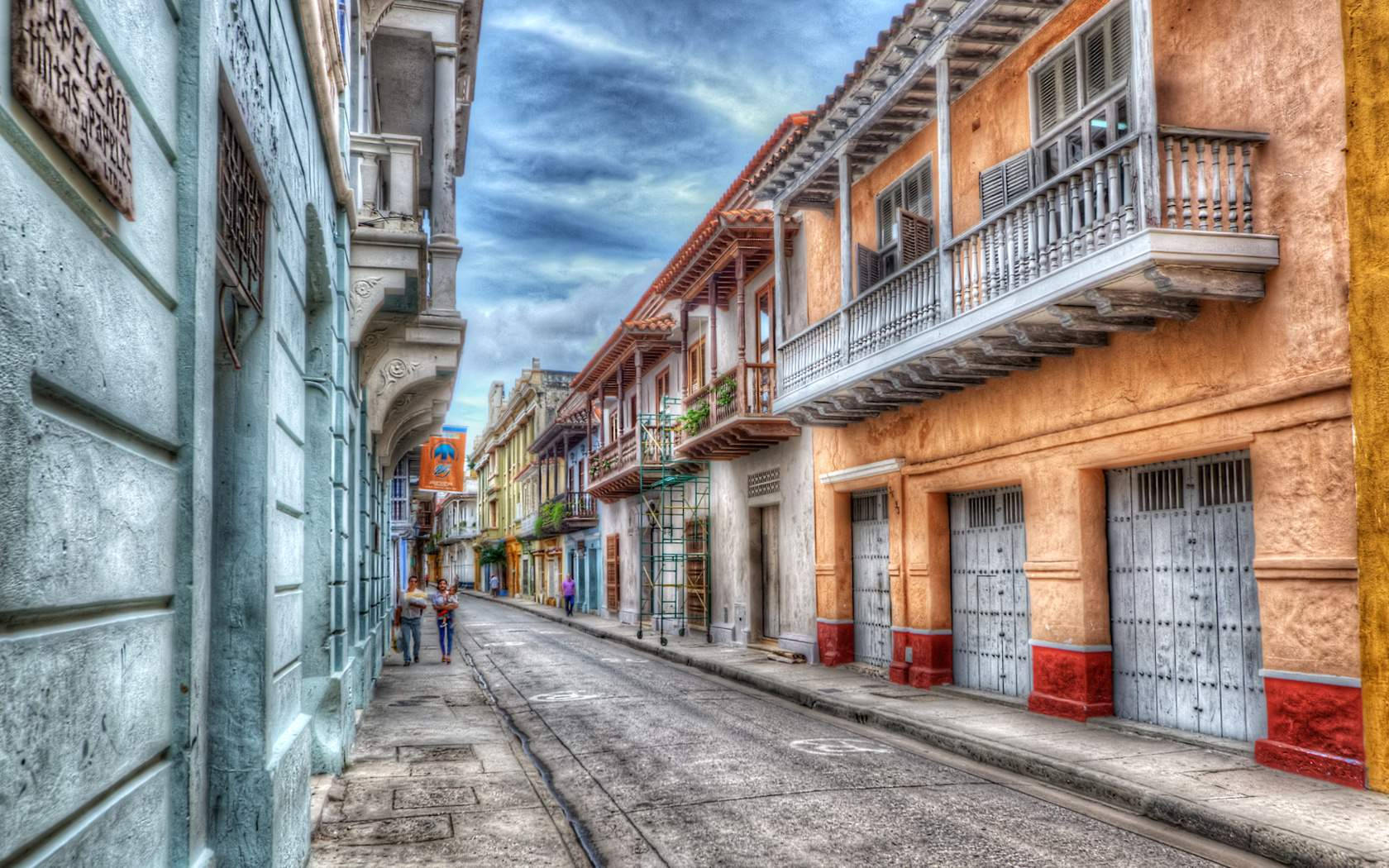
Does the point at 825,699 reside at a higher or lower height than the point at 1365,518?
lower

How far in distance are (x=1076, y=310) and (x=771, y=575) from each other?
12.1 meters

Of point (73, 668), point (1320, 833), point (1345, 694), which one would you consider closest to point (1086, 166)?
point (1345, 694)

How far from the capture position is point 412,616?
62.8 feet

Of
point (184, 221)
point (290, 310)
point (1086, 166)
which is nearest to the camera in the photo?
point (184, 221)

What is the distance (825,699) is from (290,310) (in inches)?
362

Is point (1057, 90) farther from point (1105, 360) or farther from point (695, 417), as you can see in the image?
point (695, 417)

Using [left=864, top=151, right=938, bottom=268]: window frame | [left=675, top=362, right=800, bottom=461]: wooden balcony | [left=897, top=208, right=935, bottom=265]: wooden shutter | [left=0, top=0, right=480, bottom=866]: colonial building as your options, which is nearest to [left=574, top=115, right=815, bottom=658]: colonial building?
[left=675, top=362, right=800, bottom=461]: wooden balcony

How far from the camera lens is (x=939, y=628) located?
13.9 meters

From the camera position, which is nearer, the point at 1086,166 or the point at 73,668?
the point at 73,668

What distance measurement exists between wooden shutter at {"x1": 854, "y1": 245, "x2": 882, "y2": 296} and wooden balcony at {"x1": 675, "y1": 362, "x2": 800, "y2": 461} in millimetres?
4043

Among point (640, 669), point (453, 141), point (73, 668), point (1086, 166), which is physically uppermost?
point (453, 141)

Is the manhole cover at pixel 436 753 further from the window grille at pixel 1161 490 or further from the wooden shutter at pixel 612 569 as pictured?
the wooden shutter at pixel 612 569

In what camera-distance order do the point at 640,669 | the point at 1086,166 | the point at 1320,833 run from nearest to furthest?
the point at 1320,833 < the point at 1086,166 < the point at 640,669

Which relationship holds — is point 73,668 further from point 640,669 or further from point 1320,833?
point 640,669
